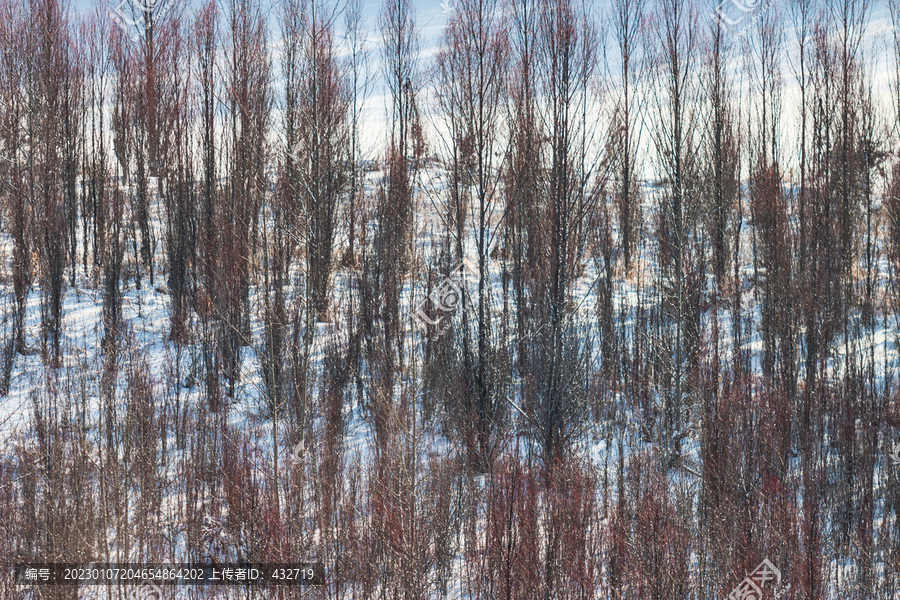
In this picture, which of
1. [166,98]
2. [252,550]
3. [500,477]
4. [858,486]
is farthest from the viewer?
[166,98]

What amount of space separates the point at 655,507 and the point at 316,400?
5729 millimetres

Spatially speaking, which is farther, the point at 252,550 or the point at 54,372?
the point at 54,372

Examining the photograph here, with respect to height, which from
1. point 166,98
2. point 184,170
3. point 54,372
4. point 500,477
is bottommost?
point 500,477

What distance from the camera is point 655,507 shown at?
6.49 m

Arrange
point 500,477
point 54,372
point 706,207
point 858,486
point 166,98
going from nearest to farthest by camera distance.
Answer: point 500,477 < point 858,486 < point 54,372 < point 166,98 < point 706,207

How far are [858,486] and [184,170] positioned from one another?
14.3 m

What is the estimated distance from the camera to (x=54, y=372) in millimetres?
9648

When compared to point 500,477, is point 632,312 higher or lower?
higher

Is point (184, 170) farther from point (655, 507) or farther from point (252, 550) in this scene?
point (655, 507)

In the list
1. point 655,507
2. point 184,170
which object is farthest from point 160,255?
point 655,507

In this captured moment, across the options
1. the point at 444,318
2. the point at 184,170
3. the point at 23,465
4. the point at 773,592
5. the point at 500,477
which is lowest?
the point at 773,592

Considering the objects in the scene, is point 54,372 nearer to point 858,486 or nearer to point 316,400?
point 316,400

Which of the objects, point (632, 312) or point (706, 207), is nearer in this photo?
point (632, 312)

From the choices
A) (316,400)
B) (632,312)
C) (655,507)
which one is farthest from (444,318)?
(655,507)
